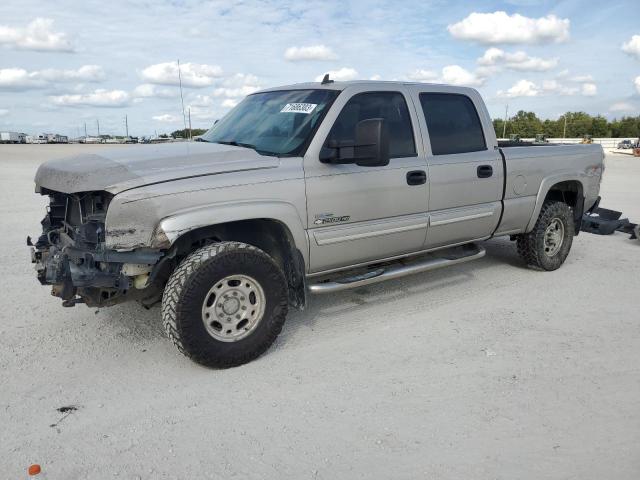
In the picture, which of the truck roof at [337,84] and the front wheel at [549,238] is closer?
the truck roof at [337,84]

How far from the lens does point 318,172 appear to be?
4035 millimetres

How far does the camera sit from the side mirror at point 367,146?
3.77 metres

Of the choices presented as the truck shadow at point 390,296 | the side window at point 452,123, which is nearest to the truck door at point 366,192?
the side window at point 452,123

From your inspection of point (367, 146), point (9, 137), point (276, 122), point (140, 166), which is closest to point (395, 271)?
point (367, 146)

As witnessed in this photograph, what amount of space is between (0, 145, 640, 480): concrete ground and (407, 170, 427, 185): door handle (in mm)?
1164

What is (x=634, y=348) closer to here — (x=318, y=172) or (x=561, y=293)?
(x=561, y=293)

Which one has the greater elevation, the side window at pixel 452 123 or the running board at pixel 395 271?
the side window at pixel 452 123

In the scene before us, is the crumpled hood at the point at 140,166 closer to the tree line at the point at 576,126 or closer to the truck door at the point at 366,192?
the truck door at the point at 366,192

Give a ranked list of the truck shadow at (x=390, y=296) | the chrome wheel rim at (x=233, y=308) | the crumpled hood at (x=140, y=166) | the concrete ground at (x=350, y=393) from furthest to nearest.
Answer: the truck shadow at (x=390, y=296), the chrome wheel rim at (x=233, y=308), the crumpled hood at (x=140, y=166), the concrete ground at (x=350, y=393)

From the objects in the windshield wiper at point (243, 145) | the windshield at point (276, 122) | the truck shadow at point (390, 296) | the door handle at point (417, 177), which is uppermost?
the windshield at point (276, 122)

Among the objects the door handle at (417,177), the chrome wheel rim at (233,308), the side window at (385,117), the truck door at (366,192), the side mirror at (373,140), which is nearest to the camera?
the chrome wheel rim at (233,308)

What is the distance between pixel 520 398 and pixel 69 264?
2984 mm

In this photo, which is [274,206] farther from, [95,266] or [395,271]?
[395,271]

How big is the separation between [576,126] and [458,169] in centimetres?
9275
